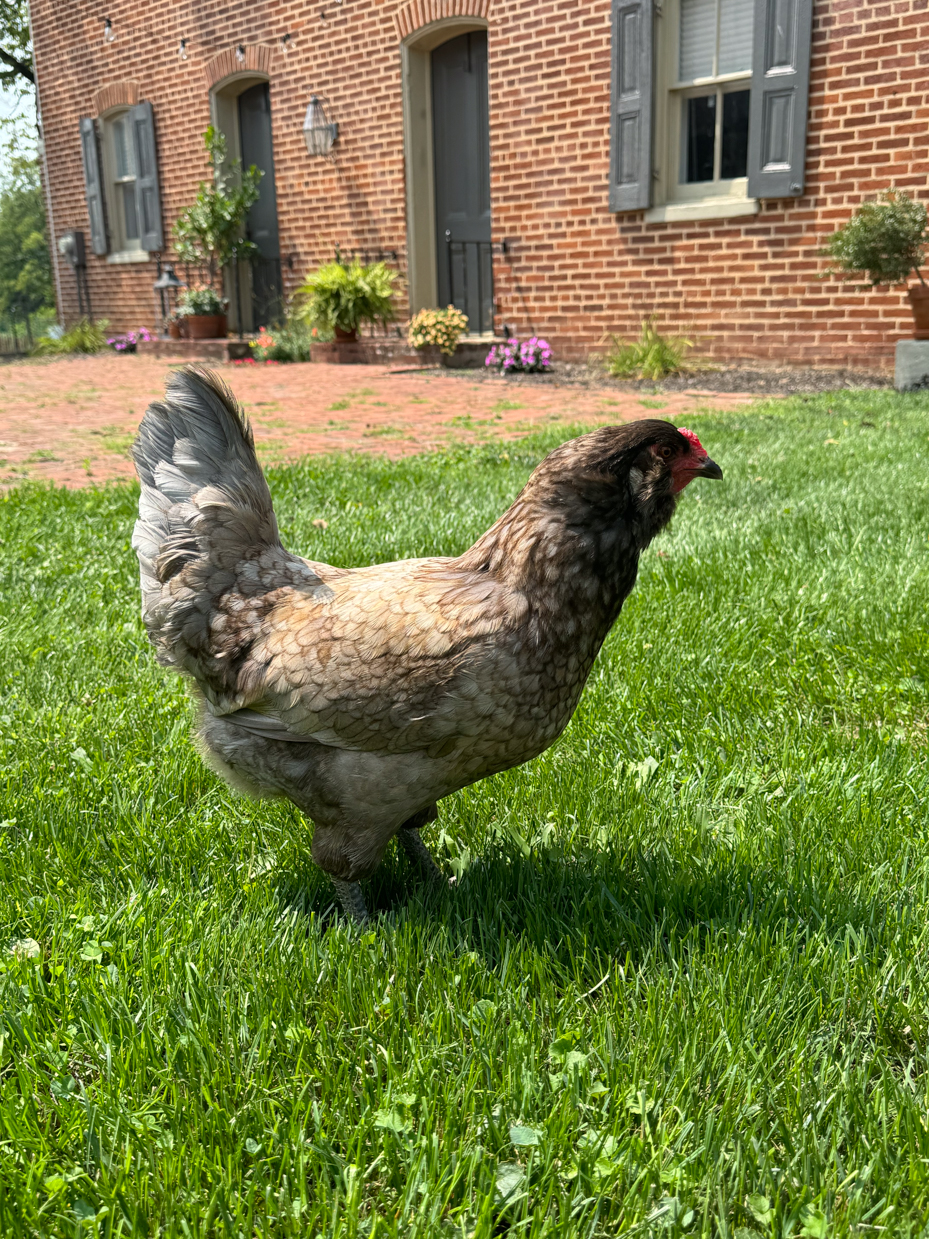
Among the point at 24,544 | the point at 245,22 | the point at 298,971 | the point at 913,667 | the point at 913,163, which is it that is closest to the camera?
the point at 298,971

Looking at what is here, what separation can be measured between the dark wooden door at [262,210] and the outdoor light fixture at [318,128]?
1.87m

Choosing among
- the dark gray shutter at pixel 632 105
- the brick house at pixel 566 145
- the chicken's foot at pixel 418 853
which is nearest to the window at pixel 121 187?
the brick house at pixel 566 145

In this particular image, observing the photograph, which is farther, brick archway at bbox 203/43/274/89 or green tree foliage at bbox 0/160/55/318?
green tree foliage at bbox 0/160/55/318

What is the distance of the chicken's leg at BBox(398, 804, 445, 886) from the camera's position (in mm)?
2480

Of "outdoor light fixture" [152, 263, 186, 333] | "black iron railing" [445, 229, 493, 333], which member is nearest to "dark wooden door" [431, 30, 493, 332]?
"black iron railing" [445, 229, 493, 333]

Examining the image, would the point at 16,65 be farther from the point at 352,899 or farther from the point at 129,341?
the point at 352,899

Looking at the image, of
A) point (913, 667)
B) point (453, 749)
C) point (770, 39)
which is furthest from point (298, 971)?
point (770, 39)

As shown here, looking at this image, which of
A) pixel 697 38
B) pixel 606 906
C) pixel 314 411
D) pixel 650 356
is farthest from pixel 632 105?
pixel 606 906

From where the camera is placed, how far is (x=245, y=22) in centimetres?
1532

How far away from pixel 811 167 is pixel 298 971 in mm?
10452

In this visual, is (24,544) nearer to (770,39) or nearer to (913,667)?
(913,667)

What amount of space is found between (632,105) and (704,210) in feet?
4.90

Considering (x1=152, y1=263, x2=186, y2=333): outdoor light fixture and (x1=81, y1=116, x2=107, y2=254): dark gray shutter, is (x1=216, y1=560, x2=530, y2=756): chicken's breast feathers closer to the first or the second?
(x1=152, y1=263, x2=186, y2=333): outdoor light fixture

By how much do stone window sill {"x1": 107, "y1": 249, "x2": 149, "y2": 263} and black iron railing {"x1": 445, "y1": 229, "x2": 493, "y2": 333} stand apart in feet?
24.1
